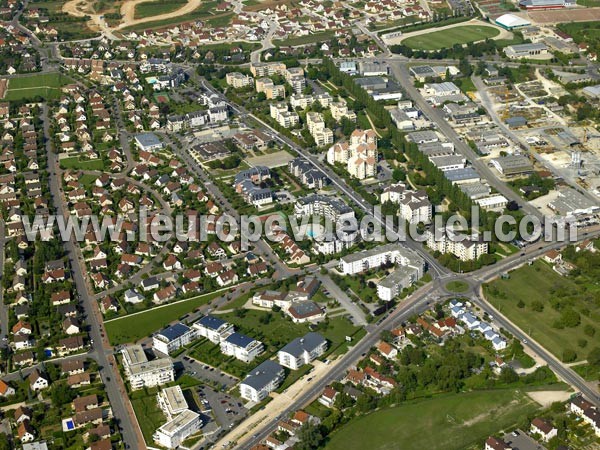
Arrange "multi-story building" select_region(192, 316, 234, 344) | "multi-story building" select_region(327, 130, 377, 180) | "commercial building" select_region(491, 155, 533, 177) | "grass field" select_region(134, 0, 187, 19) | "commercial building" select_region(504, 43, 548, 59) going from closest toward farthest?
"multi-story building" select_region(192, 316, 234, 344), "commercial building" select_region(491, 155, 533, 177), "multi-story building" select_region(327, 130, 377, 180), "commercial building" select_region(504, 43, 548, 59), "grass field" select_region(134, 0, 187, 19)

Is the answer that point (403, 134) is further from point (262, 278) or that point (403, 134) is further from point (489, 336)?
point (489, 336)

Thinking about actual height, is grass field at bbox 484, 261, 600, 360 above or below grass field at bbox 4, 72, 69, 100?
below

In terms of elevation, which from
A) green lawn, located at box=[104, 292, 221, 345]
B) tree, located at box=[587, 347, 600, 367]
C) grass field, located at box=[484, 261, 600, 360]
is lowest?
grass field, located at box=[484, 261, 600, 360]

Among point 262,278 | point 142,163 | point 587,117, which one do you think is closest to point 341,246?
point 262,278

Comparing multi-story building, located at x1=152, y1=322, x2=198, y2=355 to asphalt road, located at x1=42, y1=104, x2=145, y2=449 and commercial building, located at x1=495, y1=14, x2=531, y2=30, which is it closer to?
asphalt road, located at x1=42, y1=104, x2=145, y2=449

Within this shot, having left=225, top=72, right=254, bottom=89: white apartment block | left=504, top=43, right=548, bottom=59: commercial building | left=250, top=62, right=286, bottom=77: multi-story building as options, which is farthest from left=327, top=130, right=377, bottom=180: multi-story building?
left=504, top=43, right=548, bottom=59: commercial building

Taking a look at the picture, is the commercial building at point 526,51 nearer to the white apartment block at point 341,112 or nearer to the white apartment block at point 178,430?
the white apartment block at point 341,112
